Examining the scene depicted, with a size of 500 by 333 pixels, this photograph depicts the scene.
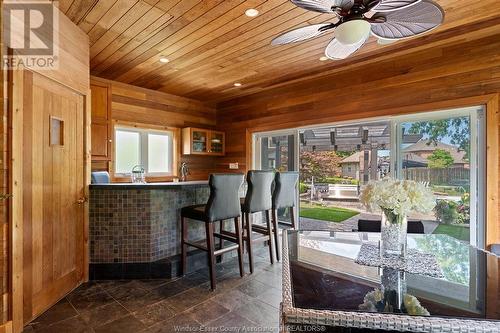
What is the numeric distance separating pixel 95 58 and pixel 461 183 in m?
4.79

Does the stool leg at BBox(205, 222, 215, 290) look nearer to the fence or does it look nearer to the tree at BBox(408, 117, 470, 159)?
the fence

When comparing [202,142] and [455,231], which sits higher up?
[202,142]

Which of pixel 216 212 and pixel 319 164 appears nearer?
pixel 216 212

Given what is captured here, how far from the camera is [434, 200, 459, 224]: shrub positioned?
123 inches

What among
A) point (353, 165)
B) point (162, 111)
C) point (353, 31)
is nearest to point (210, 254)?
point (353, 31)

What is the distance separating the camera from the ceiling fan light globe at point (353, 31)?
1.64m

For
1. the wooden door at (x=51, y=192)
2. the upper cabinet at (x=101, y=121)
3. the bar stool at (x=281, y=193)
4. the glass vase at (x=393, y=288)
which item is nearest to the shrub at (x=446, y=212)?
the bar stool at (x=281, y=193)

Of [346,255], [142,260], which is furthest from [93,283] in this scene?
[346,255]

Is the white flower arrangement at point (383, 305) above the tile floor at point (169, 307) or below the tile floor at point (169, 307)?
above

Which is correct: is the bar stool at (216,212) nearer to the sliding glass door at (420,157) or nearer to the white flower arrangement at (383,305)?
the sliding glass door at (420,157)

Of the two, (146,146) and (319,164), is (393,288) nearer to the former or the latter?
(319,164)

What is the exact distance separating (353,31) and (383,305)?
1529mm

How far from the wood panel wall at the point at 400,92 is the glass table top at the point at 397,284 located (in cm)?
186

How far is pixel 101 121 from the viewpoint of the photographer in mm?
4137
